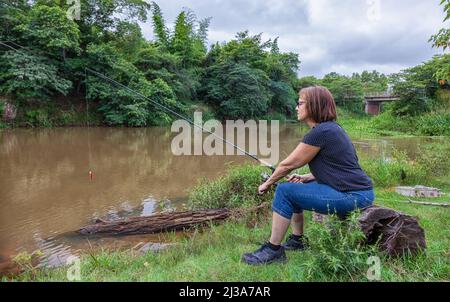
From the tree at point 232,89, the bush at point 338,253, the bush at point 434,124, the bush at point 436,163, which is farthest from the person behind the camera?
the tree at point 232,89

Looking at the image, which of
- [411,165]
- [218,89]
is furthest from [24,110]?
[411,165]

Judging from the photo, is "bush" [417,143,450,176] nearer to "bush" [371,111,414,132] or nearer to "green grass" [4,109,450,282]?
"green grass" [4,109,450,282]

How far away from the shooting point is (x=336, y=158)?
245 centimetres

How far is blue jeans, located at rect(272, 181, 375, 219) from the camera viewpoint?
2.42 meters

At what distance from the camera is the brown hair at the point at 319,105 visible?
2.57 m

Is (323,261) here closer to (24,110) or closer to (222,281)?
(222,281)

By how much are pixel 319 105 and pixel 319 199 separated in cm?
70

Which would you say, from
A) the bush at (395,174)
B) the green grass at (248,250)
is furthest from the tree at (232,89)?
the green grass at (248,250)

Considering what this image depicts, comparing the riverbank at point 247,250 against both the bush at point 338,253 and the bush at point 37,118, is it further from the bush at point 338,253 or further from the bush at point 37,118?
the bush at point 37,118

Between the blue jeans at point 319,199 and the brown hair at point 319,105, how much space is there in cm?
51

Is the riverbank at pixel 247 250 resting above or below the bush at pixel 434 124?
below

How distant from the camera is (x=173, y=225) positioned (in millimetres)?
4672

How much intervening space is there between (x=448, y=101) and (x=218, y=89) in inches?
642

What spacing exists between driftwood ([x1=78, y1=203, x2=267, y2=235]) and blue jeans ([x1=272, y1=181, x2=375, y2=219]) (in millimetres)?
2139
